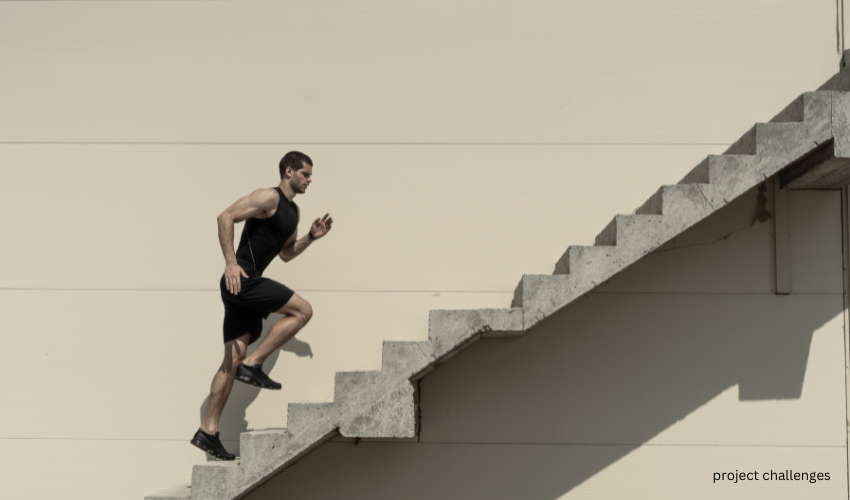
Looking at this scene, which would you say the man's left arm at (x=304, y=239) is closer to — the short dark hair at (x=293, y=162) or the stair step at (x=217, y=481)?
the short dark hair at (x=293, y=162)

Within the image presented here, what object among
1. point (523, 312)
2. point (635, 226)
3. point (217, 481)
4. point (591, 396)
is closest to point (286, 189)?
point (523, 312)

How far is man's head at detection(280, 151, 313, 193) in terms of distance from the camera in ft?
15.3

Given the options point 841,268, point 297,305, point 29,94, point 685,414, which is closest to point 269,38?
point 29,94

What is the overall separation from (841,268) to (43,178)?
21.3 feet

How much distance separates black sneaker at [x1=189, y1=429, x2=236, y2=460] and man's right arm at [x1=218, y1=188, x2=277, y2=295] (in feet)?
3.32

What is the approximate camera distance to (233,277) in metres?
4.35

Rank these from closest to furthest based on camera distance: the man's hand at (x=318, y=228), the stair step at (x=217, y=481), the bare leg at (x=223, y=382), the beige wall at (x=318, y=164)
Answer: the stair step at (x=217, y=481) < the bare leg at (x=223, y=382) < the man's hand at (x=318, y=228) < the beige wall at (x=318, y=164)

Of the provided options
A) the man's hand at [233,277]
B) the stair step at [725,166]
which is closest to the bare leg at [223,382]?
the man's hand at [233,277]

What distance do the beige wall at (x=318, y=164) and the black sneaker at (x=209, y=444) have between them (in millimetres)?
768

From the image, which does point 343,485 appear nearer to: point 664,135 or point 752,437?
point 752,437

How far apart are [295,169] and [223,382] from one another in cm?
153

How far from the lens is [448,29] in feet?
18.2

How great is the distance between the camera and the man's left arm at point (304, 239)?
4.92 m

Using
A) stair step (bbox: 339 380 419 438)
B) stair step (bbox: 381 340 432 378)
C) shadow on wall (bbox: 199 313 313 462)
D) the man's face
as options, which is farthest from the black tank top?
stair step (bbox: 339 380 419 438)
